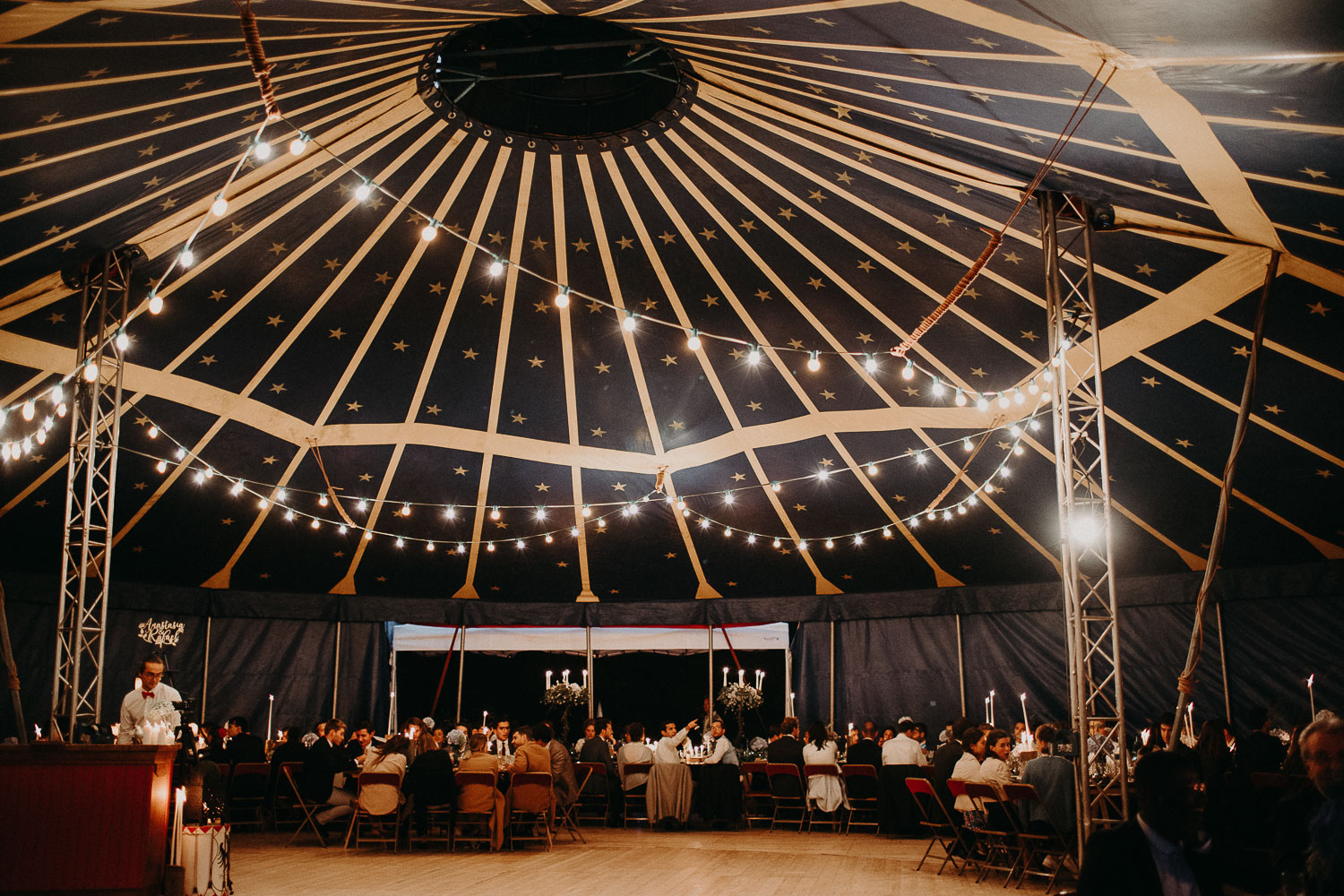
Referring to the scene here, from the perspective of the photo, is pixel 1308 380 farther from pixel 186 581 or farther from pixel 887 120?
pixel 186 581

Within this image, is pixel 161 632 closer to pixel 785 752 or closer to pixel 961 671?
pixel 785 752

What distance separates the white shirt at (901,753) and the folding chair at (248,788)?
639 centimetres

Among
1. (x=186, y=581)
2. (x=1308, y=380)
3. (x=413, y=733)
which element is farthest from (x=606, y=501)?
(x=1308, y=380)

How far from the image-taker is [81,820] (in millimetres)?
6164

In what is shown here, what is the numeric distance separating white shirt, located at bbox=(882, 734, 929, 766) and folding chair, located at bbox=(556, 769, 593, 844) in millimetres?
3151

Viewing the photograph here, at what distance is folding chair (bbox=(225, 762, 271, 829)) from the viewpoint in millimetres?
10594

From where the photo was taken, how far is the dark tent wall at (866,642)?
37.5 ft

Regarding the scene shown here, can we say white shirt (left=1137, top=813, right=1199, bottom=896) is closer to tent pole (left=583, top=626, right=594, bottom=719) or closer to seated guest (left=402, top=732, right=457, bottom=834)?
seated guest (left=402, top=732, right=457, bottom=834)

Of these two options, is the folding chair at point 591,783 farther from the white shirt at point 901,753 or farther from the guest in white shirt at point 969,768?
the guest in white shirt at point 969,768

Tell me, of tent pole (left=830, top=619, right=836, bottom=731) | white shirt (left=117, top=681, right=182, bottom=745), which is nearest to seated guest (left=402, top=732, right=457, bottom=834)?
white shirt (left=117, top=681, right=182, bottom=745)

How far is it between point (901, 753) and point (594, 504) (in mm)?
5173

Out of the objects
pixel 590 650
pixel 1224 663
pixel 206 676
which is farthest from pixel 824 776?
pixel 206 676

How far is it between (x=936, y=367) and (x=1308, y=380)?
10.8 ft

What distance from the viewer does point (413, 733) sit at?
10305mm
